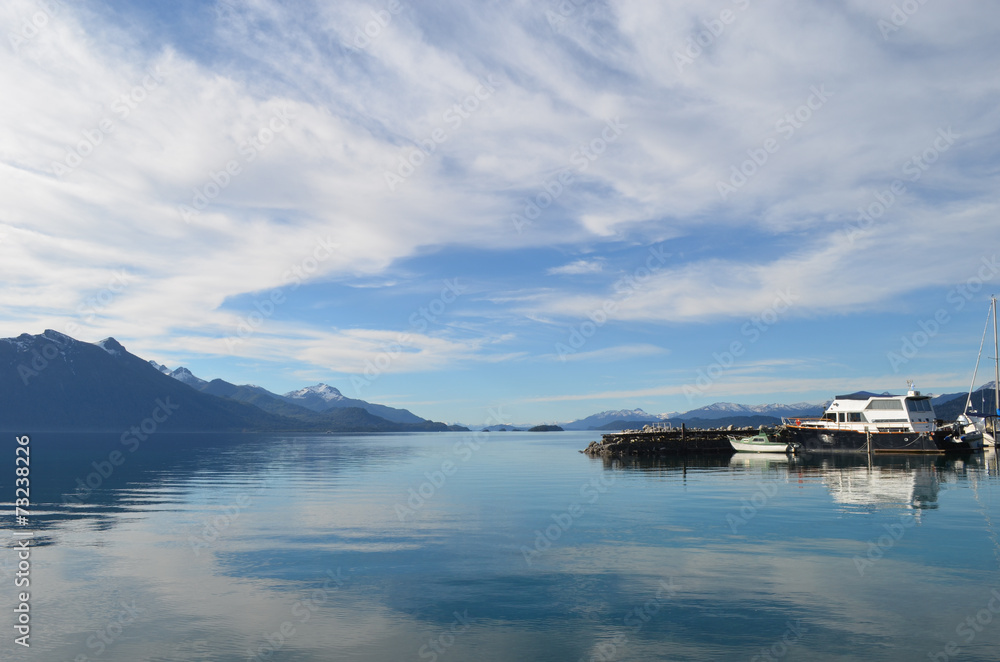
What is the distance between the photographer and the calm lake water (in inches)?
694

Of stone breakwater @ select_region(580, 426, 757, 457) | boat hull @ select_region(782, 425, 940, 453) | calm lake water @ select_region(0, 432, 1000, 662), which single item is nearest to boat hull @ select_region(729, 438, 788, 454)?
stone breakwater @ select_region(580, 426, 757, 457)

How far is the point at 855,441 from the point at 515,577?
94008 mm

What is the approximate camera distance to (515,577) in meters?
24.7

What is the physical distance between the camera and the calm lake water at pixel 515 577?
1762 cm

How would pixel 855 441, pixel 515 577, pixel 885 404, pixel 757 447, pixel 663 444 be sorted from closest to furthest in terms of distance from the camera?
pixel 515 577 < pixel 885 404 < pixel 855 441 < pixel 757 447 < pixel 663 444

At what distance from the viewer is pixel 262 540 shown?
1284 inches

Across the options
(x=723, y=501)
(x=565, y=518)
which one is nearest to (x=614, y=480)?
(x=723, y=501)

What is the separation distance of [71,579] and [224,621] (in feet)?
32.2

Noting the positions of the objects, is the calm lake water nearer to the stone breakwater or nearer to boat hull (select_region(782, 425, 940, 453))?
boat hull (select_region(782, 425, 940, 453))

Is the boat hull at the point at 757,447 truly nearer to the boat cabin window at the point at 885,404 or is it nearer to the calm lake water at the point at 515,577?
the boat cabin window at the point at 885,404

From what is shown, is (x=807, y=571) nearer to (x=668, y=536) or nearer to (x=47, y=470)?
(x=668, y=536)

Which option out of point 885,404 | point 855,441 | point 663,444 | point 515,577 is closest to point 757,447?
point 855,441

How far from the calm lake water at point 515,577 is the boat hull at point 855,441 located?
51.2m

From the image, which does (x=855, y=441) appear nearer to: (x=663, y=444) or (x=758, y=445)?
(x=758, y=445)
